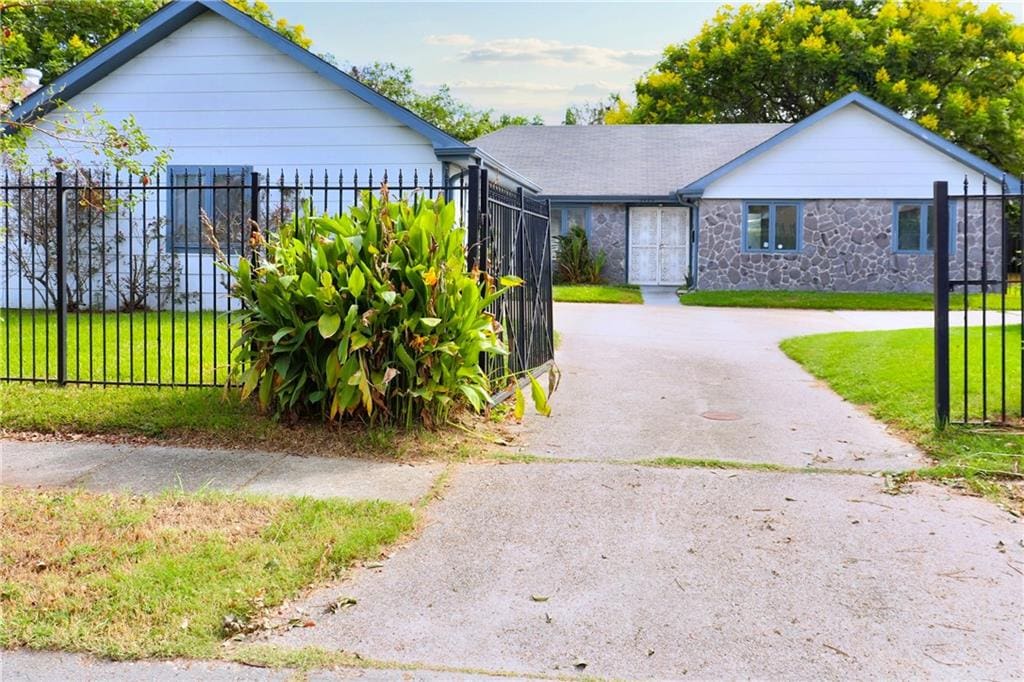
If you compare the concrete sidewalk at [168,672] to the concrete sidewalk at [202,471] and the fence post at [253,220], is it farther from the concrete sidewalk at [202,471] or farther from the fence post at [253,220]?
the fence post at [253,220]

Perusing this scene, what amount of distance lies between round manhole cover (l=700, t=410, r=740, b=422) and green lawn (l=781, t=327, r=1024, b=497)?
1272 mm

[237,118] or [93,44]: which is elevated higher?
[93,44]

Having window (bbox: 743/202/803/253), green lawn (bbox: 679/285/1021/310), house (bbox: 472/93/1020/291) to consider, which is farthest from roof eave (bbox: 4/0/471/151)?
window (bbox: 743/202/803/253)

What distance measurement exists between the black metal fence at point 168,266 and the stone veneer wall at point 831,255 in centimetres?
1138

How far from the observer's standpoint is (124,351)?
34.2 ft

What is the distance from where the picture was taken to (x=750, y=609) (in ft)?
13.0

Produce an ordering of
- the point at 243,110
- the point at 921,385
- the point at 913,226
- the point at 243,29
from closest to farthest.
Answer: the point at 921,385, the point at 243,29, the point at 243,110, the point at 913,226

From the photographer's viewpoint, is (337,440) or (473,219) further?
(473,219)

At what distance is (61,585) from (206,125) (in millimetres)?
12349

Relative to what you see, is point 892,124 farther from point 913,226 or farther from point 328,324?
point 328,324

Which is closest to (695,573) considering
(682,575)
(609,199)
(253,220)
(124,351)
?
(682,575)

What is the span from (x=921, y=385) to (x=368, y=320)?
17.8 ft

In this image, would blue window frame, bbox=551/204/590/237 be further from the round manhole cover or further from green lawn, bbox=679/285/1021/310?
the round manhole cover

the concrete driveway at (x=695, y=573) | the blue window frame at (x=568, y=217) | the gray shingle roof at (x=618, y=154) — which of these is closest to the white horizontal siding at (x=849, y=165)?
the gray shingle roof at (x=618, y=154)
